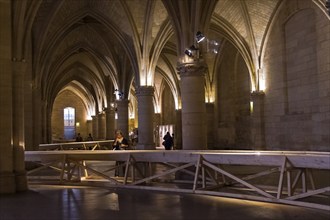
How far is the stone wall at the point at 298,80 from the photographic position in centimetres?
1723

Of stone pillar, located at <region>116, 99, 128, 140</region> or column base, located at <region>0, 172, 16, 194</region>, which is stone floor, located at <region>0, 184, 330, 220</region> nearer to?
column base, located at <region>0, 172, 16, 194</region>

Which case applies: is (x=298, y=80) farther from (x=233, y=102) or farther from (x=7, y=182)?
(x=7, y=182)

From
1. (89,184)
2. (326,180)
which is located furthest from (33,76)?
(326,180)

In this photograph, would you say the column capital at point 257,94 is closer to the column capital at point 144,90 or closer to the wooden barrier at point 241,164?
the column capital at point 144,90

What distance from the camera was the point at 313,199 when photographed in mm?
7926

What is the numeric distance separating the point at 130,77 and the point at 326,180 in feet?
66.0

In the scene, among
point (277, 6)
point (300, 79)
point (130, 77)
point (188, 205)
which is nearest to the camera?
Answer: point (188, 205)

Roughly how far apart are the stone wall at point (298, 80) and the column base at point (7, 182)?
12.7m

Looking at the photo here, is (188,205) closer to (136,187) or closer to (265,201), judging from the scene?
(265,201)

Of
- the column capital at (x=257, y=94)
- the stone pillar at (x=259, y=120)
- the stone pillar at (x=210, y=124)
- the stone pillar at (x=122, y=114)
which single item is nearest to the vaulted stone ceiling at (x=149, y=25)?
the column capital at (x=257, y=94)

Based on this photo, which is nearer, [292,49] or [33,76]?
[292,49]

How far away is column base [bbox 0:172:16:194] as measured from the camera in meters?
9.19

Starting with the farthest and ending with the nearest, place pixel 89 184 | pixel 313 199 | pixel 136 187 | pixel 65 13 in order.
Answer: pixel 65 13 → pixel 89 184 → pixel 136 187 → pixel 313 199

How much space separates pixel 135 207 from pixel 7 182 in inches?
144
